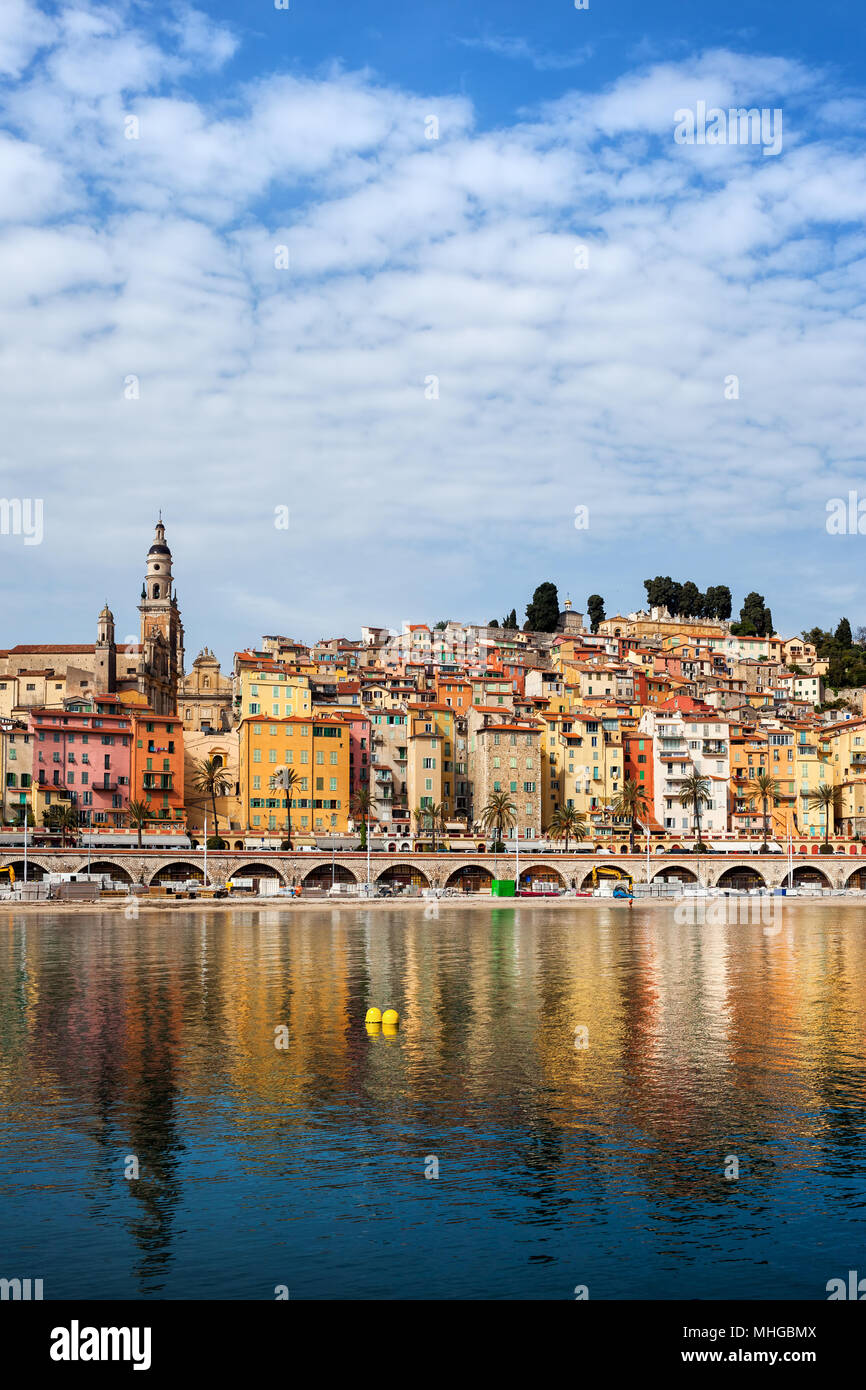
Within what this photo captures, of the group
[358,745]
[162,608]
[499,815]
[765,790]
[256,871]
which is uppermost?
[162,608]

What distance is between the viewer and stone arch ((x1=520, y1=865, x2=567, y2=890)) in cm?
12281

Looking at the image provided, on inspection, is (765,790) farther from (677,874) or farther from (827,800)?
(677,874)

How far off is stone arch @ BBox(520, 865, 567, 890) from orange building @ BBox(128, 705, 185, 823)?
3424 centimetres

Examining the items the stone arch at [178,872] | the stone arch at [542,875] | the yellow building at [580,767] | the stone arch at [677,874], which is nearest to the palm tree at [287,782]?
the stone arch at [178,872]

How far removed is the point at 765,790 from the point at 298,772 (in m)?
51.3

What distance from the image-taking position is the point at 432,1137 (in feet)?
84.9

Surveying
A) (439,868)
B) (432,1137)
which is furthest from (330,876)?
Result: (432,1137)

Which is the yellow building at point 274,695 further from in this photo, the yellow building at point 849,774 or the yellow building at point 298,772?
the yellow building at point 849,774

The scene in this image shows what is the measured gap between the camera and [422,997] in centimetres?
4766

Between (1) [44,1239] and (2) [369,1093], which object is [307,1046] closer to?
(2) [369,1093]

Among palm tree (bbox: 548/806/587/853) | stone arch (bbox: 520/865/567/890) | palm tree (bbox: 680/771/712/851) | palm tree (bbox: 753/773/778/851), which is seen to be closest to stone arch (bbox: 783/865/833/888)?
palm tree (bbox: 753/773/778/851)

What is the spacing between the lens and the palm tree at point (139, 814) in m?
114

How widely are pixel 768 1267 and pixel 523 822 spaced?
114m

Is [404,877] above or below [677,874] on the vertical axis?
above
